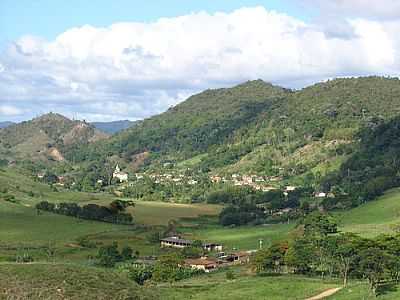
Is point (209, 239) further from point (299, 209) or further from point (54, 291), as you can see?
point (54, 291)

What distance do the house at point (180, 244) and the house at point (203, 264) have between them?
55.7 ft

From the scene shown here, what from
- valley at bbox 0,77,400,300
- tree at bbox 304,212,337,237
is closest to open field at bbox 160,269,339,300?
valley at bbox 0,77,400,300

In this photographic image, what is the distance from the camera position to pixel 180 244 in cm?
12181

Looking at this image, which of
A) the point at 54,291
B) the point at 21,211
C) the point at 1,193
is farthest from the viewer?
the point at 1,193

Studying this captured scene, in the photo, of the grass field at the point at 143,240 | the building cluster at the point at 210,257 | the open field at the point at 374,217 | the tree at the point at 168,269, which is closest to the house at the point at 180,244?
the building cluster at the point at 210,257

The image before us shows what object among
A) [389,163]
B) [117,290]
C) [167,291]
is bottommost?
[167,291]

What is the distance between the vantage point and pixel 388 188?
524 feet

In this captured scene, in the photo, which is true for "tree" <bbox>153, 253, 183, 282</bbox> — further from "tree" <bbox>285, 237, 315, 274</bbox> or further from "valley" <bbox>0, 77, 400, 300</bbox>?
"tree" <bbox>285, 237, 315, 274</bbox>

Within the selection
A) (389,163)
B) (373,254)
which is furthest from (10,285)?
(389,163)

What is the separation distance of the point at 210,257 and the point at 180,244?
1575cm

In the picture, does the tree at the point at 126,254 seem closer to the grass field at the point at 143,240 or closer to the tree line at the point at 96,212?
the grass field at the point at 143,240

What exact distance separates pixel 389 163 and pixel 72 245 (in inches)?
4296

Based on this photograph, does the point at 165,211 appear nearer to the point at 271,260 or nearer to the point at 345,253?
the point at 271,260

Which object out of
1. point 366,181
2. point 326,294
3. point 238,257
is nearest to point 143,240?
point 238,257
